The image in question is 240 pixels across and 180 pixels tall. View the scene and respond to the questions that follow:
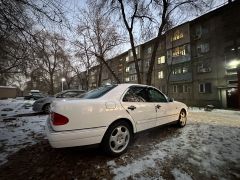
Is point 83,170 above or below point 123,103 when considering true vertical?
below

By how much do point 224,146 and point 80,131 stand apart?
3634mm

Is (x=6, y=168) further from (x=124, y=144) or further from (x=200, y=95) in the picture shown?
(x=200, y=95)

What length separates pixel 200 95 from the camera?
853 inches

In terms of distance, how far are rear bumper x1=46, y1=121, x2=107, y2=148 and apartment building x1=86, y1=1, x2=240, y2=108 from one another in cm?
1873

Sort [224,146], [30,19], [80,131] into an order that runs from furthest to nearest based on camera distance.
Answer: [30,19] → [224,146] → [80,131]

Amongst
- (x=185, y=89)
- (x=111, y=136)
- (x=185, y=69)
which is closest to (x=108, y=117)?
(x=111, y=136)

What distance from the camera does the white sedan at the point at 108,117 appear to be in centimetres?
292

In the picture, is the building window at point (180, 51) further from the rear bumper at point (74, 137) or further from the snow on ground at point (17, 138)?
the rear bumper at point (74, 137)

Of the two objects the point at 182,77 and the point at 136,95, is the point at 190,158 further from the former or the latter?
the point at 182,77

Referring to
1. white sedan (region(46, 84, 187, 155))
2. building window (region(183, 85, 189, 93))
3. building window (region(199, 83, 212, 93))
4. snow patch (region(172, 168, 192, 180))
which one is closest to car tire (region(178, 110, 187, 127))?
white sedan (region(46, 84, 187, 155))

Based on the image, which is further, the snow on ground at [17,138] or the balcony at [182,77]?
the balcony at [182,77]

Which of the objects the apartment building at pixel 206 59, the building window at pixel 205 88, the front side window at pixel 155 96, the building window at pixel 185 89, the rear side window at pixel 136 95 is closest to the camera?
the rear side window at pixel 136 95

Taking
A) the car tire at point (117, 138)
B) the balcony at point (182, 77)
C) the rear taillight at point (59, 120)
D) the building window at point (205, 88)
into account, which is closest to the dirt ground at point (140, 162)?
the car tire at point (117, 138)

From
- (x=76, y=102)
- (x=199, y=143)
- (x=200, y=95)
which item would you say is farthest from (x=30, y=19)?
(x=200, y=95)
